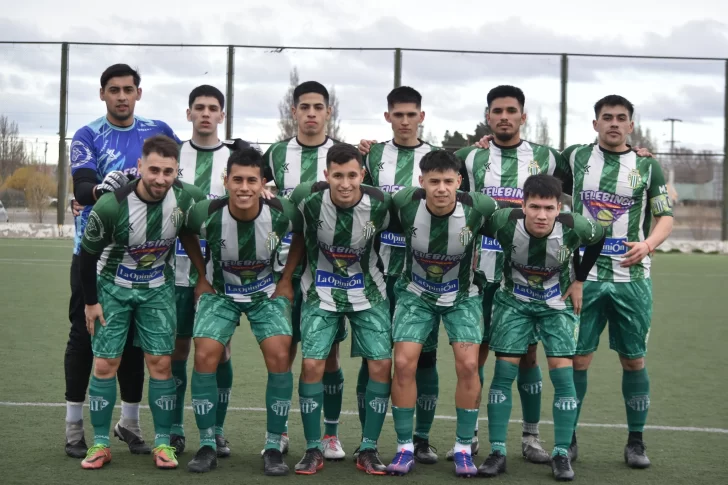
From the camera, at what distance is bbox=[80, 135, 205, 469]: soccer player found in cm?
486

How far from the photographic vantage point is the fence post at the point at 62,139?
19.9 meters

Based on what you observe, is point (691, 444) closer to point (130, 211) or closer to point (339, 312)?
point (339, 312)

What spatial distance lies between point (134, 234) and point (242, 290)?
0.63 meters

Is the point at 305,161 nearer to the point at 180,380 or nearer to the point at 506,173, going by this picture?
the point at 506,173

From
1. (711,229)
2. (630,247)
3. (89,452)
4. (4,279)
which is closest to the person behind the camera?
(89,452)

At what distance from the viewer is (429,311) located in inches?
198

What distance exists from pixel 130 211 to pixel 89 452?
4.09ft

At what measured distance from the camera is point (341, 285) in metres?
5.03

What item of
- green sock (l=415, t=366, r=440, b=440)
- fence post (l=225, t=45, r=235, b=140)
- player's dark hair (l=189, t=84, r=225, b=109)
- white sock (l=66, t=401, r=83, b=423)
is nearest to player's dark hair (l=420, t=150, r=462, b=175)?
green sock (l=415, t=366, r=440, b=440)

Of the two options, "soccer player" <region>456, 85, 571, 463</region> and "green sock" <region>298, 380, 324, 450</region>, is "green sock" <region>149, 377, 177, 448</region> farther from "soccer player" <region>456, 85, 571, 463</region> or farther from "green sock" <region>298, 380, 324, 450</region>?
"soccer player" <region>456, 85, 571, 463</region>

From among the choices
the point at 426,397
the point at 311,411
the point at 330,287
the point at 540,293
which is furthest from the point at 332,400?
the point at 540,293

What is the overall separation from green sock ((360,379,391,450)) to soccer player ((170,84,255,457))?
2.74 feet

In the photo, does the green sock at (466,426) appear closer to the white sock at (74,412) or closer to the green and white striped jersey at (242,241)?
the green and white striped jersey at (242,241)

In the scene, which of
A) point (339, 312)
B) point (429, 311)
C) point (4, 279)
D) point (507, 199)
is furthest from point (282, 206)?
point (4, 279)
